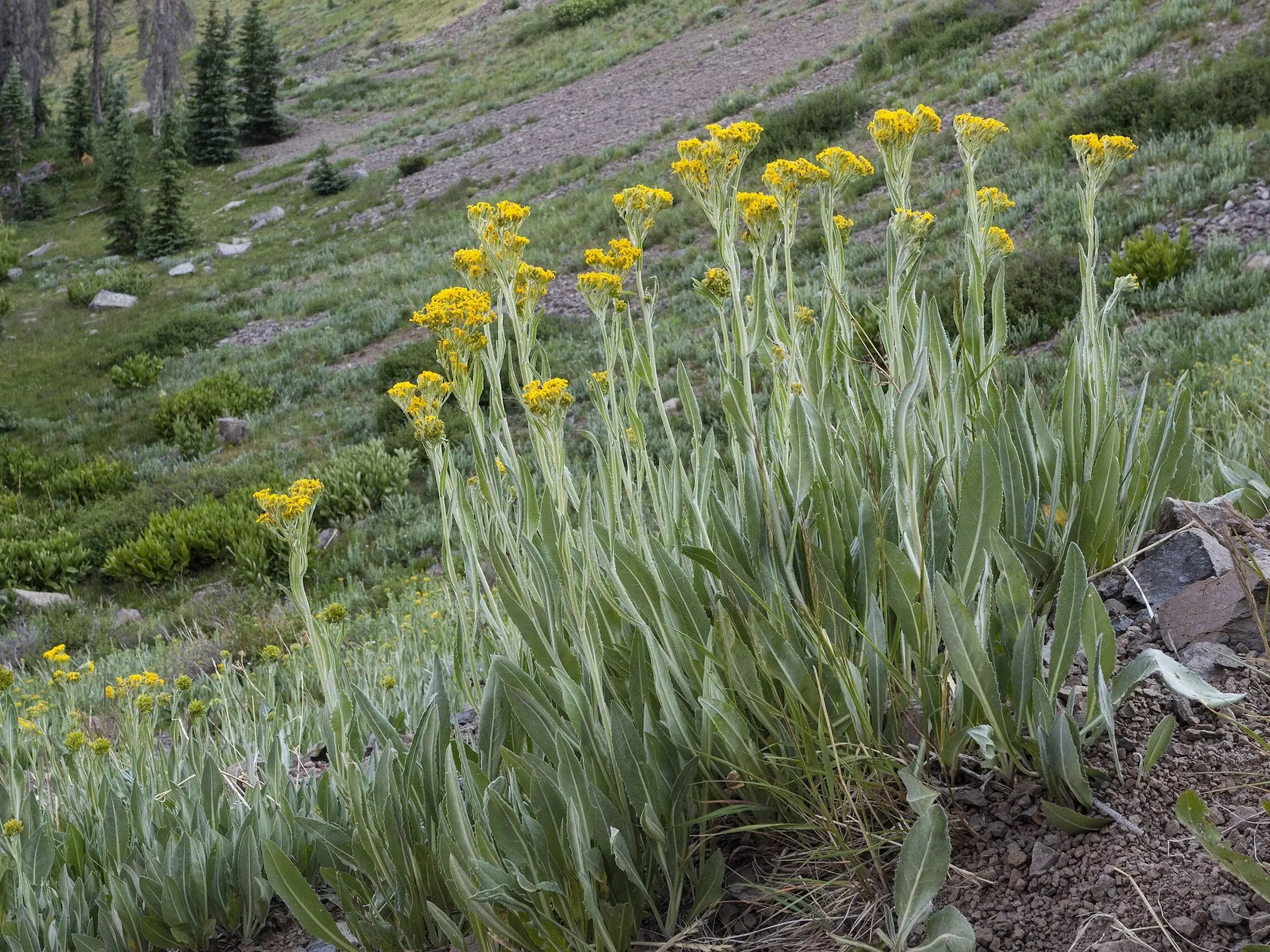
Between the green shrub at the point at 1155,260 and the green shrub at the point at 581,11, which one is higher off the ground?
the green shrub at the point at 581,11

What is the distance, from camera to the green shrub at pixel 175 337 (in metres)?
Result: 15.2

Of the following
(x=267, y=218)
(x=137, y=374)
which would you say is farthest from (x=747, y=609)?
(x=267, y=218)

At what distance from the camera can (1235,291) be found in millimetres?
6441

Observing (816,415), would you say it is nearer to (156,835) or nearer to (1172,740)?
(1172,740)

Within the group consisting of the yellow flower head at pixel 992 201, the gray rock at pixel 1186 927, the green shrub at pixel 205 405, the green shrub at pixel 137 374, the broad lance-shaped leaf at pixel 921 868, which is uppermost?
the yellow flower head at pixel 992 201

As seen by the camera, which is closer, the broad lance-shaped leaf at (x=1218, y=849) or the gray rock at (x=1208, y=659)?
the broad lance-shaped leaf at (x=1218, y=849)

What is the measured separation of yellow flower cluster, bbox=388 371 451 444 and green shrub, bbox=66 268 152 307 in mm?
20529

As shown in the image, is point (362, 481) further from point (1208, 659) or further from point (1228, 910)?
point (1228, 910)

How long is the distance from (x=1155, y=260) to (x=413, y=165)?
2008 cm

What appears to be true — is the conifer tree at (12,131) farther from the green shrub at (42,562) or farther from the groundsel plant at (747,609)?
the groundsel plant at (747,609)

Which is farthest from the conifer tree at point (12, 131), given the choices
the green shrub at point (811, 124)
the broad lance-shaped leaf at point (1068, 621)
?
the broad lance-shaped leaf at point (1068, 621)

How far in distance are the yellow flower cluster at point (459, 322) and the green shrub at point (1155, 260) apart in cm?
659

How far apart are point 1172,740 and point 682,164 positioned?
4.59 feet

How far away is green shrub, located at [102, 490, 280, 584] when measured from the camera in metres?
8.13
